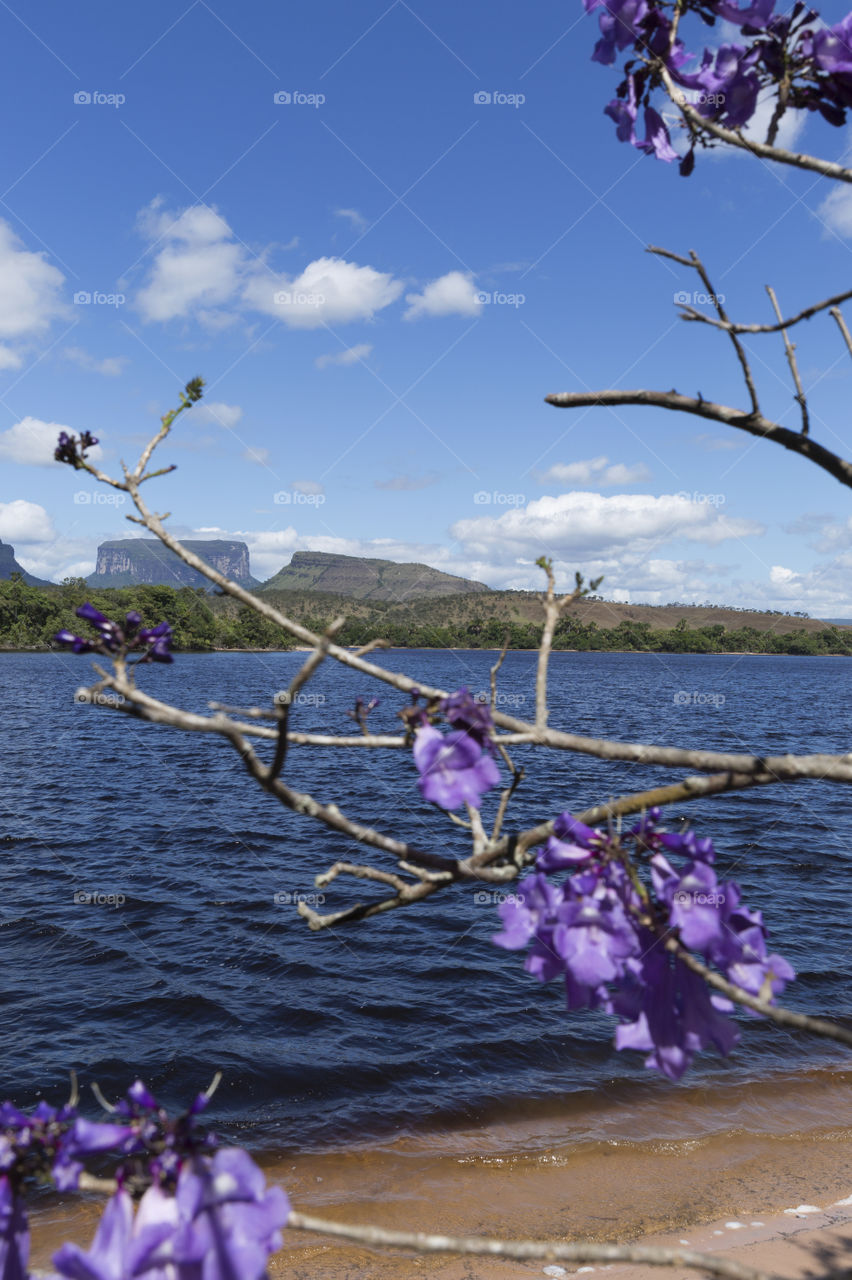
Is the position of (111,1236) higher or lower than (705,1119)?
higher

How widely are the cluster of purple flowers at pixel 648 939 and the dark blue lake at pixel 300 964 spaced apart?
26.3 ft

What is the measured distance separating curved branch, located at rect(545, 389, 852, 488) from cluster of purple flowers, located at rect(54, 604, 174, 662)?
1.08 meters

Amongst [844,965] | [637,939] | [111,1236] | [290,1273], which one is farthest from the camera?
[844,965]

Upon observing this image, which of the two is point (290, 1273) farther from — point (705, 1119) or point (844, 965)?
point (844, 965)

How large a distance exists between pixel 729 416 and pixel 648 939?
107 cm

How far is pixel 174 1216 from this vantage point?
1017mm

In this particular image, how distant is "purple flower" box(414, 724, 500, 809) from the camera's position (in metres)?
1.32

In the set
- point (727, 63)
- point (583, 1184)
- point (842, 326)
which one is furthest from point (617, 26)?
point (583, 1184)

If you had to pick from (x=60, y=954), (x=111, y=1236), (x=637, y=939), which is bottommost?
(x=60, y=954)

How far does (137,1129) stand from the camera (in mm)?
1200

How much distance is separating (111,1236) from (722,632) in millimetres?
206234

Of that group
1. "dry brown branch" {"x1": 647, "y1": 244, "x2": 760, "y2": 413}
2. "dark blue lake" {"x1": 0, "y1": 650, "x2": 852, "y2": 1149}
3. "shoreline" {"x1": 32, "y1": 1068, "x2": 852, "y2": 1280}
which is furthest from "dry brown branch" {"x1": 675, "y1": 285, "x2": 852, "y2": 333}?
"dark blue lake" {"x1": 0, "y1": 650, "x2": 852, "y2": 1149}

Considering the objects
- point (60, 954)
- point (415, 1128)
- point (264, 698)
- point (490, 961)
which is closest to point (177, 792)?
point (60, 954)

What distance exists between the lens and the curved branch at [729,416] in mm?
1654
